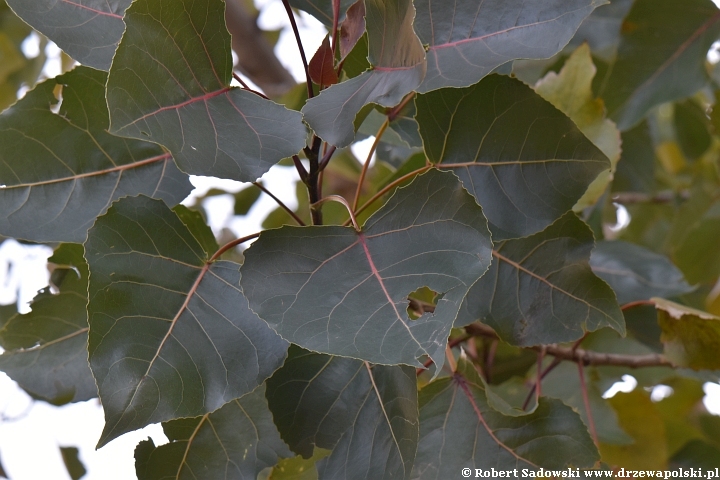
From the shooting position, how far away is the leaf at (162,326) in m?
0.50

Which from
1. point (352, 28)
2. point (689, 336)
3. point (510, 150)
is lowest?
point (689, 336)

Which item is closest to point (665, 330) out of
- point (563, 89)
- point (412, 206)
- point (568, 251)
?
point (568, 251)

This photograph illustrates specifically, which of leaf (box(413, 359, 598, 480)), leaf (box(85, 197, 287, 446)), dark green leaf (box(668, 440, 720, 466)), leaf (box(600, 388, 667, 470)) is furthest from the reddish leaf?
dark green leaf (box(668, 440, 720, 466))

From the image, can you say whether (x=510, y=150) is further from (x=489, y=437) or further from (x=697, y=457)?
(x=697, y=457)

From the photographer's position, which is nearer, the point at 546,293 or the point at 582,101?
the point at 546,293

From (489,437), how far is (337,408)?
0.53 ft

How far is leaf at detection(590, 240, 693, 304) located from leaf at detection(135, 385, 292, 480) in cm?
57

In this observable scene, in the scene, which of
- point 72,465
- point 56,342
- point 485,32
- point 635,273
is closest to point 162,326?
point 56,342

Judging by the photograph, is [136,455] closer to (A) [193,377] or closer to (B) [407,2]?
(A) [193,377]

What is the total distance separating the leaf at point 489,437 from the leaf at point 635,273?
0.37 m

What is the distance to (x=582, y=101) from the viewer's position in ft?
2.85

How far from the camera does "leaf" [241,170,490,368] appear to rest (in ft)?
1.47

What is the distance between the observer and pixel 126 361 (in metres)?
0.50

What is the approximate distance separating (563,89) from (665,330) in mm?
339
